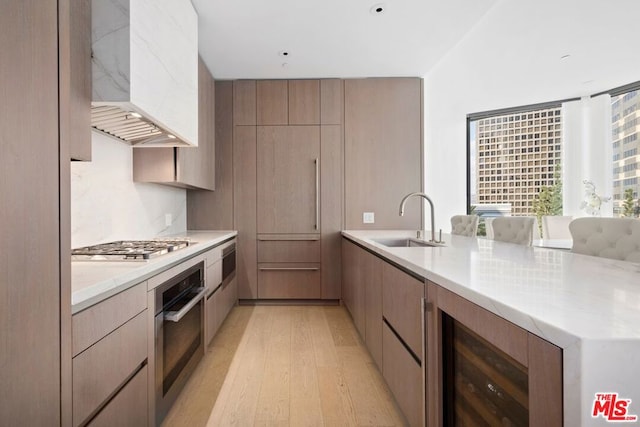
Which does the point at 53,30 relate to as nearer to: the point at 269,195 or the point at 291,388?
the point at 291,388

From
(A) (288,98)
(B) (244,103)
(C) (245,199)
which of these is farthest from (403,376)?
(B) (244,103)

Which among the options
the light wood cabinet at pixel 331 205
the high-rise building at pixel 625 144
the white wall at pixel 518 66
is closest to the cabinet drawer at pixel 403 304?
the light wood cabinet at pixel 331 205

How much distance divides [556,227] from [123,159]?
5152mm

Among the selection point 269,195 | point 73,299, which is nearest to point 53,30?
point 73,299

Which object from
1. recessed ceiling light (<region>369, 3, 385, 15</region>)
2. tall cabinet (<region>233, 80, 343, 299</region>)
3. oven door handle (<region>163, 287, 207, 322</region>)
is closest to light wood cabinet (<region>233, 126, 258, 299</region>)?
tall cabinet (<region>233, 80, 343, 299</region>)

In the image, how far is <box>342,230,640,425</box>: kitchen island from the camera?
49 centimetres

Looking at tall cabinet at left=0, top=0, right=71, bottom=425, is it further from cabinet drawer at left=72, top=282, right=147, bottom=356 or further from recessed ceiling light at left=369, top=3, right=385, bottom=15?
recessed ceiling light at left=369, top=3, right=385, bottom=15

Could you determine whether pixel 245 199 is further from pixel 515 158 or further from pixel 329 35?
pixel 515 158

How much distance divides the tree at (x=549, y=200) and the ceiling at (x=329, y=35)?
2.78 m

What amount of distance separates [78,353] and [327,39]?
2763 millimetres

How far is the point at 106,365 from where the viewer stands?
1013mm

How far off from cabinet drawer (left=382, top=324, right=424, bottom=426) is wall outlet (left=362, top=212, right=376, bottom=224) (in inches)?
70.3

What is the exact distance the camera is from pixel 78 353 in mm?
878

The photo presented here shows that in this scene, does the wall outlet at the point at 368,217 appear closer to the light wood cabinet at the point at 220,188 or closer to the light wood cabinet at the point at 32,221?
the light wood cabinet at the point at 220,188
